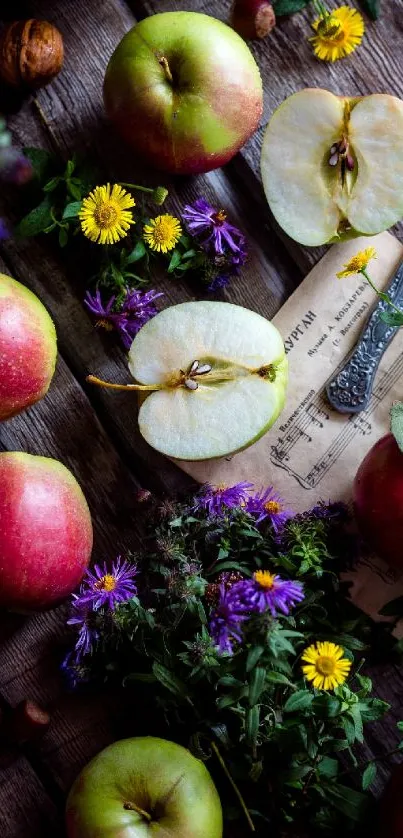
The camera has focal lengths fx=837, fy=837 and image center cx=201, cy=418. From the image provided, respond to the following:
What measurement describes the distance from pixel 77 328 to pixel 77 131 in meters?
0.27

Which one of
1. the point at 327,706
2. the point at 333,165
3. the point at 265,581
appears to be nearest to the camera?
the point at 265,581

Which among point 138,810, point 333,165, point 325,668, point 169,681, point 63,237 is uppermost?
point 333,165

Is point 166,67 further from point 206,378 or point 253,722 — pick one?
point 253,722

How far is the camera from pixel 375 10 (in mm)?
1135

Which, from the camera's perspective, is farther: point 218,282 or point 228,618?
point 218,282

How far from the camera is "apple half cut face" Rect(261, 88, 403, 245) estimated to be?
3.43 feet

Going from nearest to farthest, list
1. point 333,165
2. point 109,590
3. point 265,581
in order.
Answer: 1. point 265,581
2. point 109,590
3. point 333,165

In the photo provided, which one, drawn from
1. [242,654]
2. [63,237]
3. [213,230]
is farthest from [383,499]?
[63,237]

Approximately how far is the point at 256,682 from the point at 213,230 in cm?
59

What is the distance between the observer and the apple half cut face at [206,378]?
102 cm

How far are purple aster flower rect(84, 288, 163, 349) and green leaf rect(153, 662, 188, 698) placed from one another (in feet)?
1.36

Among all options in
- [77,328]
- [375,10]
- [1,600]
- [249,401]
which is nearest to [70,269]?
[77,328]

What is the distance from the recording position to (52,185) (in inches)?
41.9

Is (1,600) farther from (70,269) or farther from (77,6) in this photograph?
(77,6)
